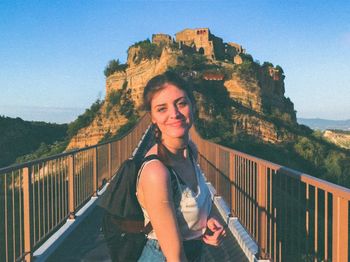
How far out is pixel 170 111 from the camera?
2.16 metres

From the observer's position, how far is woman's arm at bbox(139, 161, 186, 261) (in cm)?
177

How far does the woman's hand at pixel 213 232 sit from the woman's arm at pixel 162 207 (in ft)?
1.15

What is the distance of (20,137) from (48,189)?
135m

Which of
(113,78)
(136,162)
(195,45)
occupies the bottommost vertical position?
(136,162)

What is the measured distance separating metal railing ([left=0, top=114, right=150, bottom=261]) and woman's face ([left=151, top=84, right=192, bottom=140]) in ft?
7.57

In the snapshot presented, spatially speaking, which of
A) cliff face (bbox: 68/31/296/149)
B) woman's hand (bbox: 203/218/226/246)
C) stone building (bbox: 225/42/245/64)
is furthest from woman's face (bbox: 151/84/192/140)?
stone building (bbox: 225/42/245/64)

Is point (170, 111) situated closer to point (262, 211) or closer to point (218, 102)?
point (262, 211)

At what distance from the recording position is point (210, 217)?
2168 mm

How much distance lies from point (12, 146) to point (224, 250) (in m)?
133

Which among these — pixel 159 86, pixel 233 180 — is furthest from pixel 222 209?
pixel 159 86

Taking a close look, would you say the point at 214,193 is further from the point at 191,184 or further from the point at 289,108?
the point at 289,108

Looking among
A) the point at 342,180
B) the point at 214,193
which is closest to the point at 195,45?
the point at 342,180

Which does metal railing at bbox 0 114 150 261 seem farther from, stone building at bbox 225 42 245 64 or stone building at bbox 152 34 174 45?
stone building at bbox 225 42 245 64

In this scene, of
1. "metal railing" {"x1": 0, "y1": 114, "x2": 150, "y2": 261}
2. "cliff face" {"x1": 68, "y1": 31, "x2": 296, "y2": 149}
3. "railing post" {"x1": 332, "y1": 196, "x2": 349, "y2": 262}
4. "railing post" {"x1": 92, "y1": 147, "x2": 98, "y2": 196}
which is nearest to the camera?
"railing post" {"x1": 332, "y1": 196, "x2": 349, "y2": 262}
